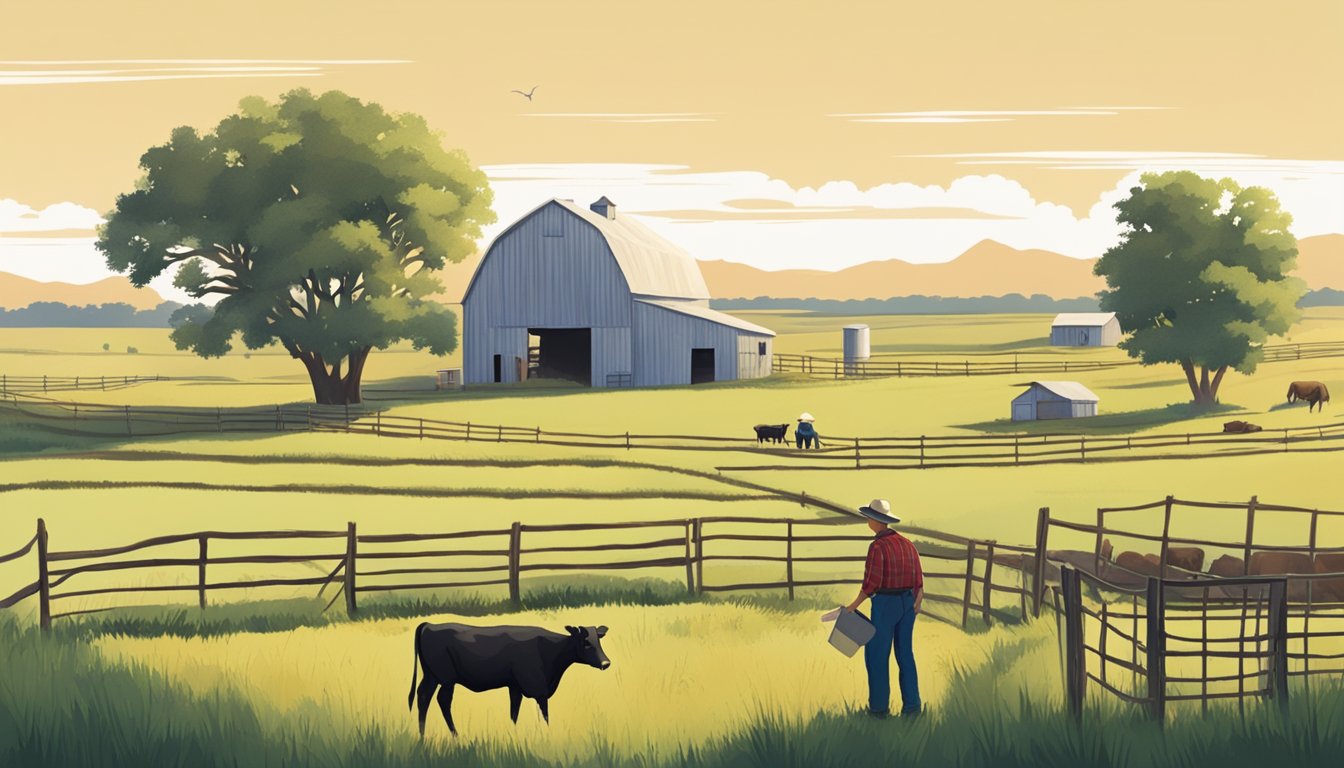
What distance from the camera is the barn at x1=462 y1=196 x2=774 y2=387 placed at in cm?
5934

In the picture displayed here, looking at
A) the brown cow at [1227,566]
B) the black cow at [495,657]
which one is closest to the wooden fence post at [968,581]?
the brown cow at [1227,566]

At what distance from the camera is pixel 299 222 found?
51.2 metres

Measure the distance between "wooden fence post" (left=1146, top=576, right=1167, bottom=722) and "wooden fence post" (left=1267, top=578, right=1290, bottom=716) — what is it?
0.94 m

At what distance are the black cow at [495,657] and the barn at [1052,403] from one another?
1644 inches

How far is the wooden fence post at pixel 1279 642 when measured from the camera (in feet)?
33.5

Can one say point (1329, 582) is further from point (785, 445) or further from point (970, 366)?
point (970, 366)

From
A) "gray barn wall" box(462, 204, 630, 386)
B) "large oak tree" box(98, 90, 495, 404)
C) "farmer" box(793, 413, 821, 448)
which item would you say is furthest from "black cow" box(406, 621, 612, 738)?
"gray barn wall" box(462, 204, 630, 386)

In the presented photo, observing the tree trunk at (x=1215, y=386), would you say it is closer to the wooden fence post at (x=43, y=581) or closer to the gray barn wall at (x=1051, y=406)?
the gray barn wall at (x=1051, y=406)

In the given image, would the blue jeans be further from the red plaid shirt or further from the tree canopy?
the tree canopy

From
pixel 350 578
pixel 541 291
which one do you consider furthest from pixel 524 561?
pixel 541 291

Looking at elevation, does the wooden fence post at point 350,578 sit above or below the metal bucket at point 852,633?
below

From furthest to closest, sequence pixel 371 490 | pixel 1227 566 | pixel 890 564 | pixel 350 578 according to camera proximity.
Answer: pixel 371 490
pixel 1227 566
pixel 350 578
pixel 890 564

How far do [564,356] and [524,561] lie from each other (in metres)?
40.7

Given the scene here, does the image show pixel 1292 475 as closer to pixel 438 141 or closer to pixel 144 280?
pixel 438 141
